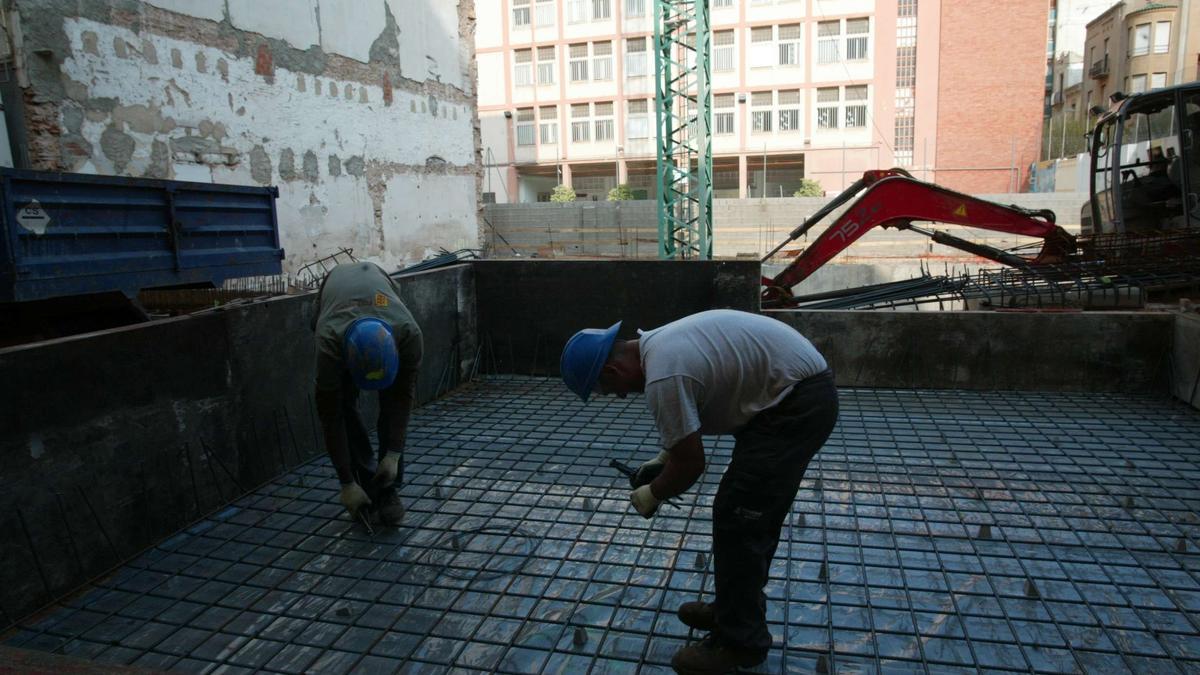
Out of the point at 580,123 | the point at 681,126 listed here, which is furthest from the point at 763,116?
the point at 681,126

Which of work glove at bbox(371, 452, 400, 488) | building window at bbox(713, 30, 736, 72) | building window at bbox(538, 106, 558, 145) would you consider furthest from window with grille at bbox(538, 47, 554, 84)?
work glove at bbox(371, 452, 400, 488)

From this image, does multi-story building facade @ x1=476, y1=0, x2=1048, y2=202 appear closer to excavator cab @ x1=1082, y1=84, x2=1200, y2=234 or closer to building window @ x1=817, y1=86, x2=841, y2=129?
building window @ x1=817, y1=86, x2=841, y2=129

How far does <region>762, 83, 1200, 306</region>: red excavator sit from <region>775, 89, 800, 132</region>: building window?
73.0ft

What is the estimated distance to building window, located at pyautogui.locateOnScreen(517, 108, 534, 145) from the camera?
32469 millimetres

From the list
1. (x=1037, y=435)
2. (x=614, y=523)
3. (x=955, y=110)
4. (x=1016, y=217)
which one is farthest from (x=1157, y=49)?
(x=614, y=523)

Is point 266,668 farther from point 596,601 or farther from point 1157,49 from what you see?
point 1157,49

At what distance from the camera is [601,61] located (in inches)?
1225

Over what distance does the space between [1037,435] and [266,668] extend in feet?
15.4

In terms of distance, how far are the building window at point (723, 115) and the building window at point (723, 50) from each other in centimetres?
109

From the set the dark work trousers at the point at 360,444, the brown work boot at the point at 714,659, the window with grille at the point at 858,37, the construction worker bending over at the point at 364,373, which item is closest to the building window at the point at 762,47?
the window with grille at the point at 858,37

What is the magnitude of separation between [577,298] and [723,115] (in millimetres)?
24905

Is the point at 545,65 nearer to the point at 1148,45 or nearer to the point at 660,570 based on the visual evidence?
the point at 1148,45

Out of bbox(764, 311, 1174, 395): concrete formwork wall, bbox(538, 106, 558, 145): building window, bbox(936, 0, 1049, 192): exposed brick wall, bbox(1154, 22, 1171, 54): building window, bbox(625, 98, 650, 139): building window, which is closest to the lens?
bbox(764, 311, 1174, 395): concrete formwork wall

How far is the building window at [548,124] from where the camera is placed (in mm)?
32125
